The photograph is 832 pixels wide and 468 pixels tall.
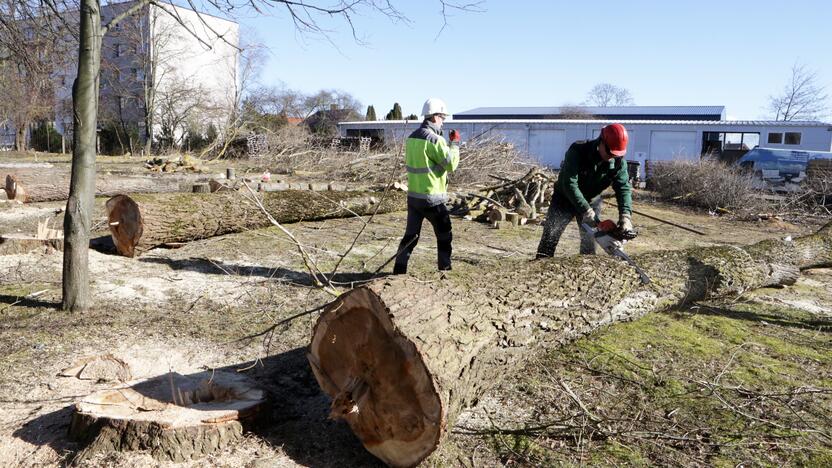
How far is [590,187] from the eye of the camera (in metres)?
5.65

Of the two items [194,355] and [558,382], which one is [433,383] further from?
[194,355]

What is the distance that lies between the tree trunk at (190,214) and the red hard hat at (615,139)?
257cm

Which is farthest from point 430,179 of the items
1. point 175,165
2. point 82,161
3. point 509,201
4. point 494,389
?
point 175,165

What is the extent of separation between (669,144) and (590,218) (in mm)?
25609

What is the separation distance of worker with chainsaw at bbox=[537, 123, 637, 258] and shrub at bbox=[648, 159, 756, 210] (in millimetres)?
10452

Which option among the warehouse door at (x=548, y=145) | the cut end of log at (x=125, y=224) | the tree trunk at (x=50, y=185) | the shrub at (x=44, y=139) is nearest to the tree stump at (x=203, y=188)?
the tree trunk at (x=50, y=185)

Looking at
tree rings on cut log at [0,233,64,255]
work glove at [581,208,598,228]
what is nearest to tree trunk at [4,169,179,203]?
tree rings on cut log at [0,233,64,255]

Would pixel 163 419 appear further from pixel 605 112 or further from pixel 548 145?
pixel 605 112

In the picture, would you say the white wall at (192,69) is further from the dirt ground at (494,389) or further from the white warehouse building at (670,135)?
the dirt ground at (494,389)

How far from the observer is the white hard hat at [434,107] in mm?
5836

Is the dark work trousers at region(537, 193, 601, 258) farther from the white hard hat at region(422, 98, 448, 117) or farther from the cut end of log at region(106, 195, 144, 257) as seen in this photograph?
the cut end of log at region(106, 195, 144, 257)

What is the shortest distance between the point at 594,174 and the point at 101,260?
5.37m

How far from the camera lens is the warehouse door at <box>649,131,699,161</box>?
1097 inches

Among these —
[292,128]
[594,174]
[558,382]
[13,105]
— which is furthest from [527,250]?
[13,105]
